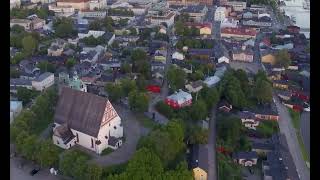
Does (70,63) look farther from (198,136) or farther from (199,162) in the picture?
(199,162)

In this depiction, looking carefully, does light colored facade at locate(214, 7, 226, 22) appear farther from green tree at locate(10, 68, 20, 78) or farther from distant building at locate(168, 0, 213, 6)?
green tree at locate(10, 68, 20, 78)

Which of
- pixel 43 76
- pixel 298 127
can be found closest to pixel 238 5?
pixel 298 127

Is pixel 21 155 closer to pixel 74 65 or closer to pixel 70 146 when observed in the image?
pixel 70 146

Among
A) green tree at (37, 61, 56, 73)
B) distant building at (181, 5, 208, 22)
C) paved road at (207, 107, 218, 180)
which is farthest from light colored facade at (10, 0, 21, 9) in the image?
paved road at (207, 107, 218, 180)

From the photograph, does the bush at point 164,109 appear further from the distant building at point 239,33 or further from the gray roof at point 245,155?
the distant building at point 239,33

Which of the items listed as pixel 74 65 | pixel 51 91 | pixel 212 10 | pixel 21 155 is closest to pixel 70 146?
pixel 21 155
